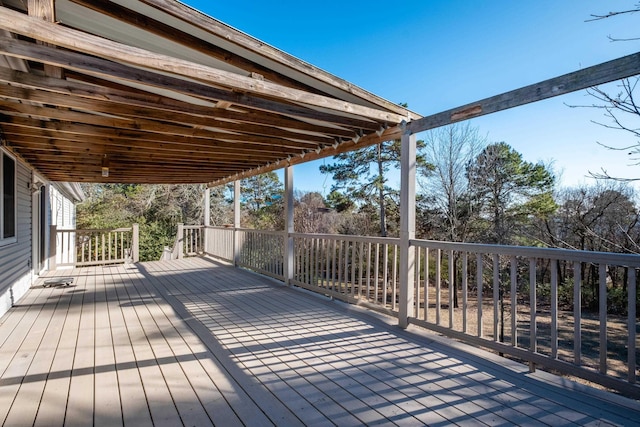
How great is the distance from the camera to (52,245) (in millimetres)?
7715

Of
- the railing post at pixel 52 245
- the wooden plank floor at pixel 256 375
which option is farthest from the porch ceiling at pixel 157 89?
the railing post at pixel 52 245

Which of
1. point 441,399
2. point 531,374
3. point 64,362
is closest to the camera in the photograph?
point 441,399

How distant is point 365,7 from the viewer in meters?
7.92

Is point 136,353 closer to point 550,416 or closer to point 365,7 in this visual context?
point 550,416

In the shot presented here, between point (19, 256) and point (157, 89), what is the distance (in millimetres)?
4072

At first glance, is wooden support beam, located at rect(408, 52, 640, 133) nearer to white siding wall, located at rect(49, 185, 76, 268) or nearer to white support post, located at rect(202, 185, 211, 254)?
white support post, located at rect(202, 185, 211, 254)

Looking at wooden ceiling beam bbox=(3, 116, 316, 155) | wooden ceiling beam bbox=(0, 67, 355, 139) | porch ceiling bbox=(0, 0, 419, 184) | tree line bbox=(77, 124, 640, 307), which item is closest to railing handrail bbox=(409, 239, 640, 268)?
porch ceiling bbox=(0, 0, 419, 184)

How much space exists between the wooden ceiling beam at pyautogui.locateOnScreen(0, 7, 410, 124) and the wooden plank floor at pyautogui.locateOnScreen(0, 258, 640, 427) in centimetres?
214

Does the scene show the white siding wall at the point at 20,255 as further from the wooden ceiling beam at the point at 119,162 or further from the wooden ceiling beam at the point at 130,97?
the wooden ceiling beam at the point at 130,97

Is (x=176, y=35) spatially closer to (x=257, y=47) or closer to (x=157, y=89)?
(x=257, y=47)

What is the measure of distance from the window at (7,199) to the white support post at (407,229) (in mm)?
4798

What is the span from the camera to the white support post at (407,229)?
11.9ft

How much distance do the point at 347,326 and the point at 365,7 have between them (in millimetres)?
7444

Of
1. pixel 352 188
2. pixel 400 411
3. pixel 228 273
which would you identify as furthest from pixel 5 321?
pixel 352 188
